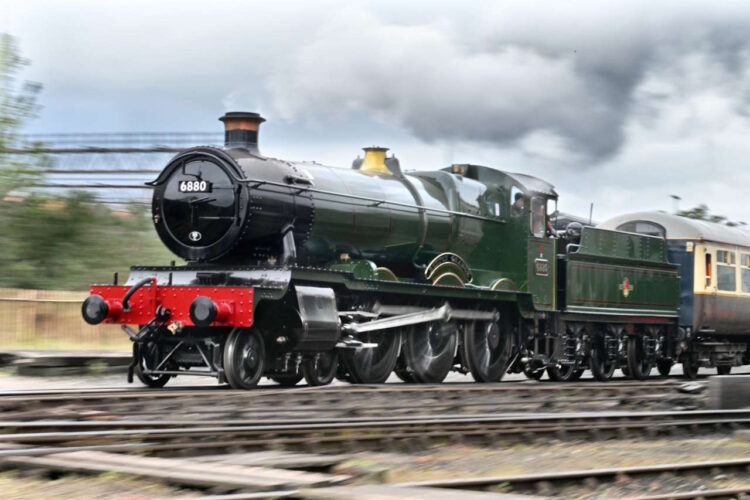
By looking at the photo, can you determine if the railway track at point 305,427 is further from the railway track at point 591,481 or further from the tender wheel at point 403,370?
the tender wheel at point 403,370

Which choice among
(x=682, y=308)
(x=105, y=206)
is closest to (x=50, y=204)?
(x=105, y=206)

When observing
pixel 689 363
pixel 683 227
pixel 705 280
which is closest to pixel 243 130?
pixel 683 227

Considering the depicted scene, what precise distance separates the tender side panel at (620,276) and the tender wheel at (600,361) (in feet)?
2.36

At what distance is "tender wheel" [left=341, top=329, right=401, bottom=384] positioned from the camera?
13508 mm

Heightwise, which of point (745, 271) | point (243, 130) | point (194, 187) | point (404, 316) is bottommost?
point (404, 316)

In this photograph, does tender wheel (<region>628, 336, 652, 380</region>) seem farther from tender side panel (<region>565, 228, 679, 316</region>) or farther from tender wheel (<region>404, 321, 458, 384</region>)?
tender wheel (<region>404, 321, 458, 384</region>)

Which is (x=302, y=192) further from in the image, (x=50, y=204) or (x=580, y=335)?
(x=50, y=204)

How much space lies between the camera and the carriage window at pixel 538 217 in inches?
650

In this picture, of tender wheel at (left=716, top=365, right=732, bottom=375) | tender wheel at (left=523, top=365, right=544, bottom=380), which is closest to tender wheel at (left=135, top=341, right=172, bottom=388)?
tender wheel at (left=523, top=365, right=544, bottom=380)

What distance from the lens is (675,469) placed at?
7.42m

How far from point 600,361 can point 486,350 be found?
3605 mm

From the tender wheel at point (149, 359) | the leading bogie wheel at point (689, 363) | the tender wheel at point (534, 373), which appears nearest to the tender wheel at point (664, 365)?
the leading bogie wheel at point (689, 363)

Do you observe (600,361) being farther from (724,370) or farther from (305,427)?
(305,427)

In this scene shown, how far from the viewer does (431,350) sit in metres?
14.8
